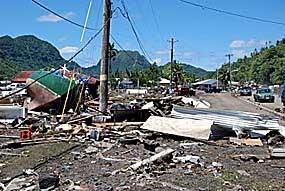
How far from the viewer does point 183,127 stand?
15.6m

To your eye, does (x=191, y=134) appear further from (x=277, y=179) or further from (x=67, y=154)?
(x=277, y=179)

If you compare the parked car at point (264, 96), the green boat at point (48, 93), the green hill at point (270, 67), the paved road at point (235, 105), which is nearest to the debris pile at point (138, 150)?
the green boat at point (48, 93)

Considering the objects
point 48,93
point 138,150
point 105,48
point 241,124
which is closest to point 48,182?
point 138,150

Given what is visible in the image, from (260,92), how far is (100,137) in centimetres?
3672

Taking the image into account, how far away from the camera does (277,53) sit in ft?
514

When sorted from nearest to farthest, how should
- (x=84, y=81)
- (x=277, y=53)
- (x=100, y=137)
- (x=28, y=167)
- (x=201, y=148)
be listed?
(x=28, y=167), (x=201, y=148), (x=100, y=137), (x=84, y=81), (x=277, y=53)

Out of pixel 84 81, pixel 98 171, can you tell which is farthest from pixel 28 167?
pixel 84 81

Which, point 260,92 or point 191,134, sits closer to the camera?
point 191,134

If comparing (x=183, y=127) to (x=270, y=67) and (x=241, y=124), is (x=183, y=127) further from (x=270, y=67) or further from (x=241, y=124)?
(x=270, y=67)

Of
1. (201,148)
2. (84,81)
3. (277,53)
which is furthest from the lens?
(277,53)

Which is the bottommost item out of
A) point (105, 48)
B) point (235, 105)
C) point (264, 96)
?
point (235, 105)

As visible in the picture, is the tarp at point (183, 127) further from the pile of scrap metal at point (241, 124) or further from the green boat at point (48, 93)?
the green boat at point (48, 93)

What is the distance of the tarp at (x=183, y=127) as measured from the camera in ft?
49.9

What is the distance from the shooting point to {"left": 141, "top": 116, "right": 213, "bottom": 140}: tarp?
15.2 metres
